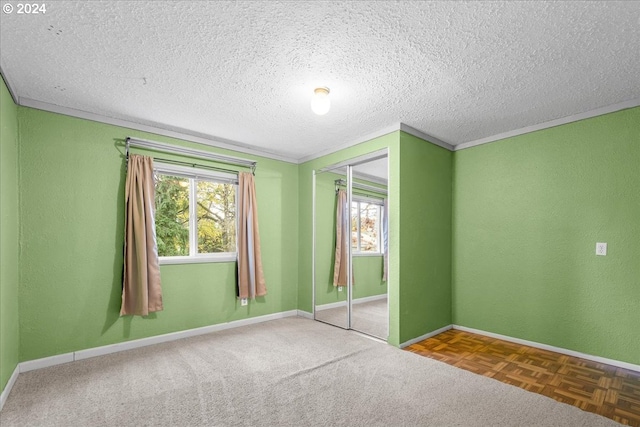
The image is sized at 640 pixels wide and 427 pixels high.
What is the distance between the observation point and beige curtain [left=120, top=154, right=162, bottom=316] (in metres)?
3.19

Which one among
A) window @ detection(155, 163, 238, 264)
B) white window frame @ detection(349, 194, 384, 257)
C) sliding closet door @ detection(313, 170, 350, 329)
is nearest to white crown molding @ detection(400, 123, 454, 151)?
white window frame @ detection(349, 194, 384, 257)

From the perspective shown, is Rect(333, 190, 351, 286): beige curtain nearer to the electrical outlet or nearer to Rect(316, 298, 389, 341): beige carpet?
Rect(316, 298, 389, 341): beige carpet

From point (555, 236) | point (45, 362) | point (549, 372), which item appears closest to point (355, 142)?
point (555, 236)

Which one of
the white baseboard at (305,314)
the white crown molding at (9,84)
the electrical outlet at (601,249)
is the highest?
the white crown molding at (9,84)

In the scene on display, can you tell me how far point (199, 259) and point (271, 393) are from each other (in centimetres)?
197

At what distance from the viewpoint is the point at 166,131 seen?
11.7 ft

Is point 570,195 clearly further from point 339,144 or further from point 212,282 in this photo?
point 212,282

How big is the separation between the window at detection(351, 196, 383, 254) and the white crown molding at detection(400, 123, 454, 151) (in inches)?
33.9

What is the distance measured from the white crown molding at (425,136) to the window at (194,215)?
7.38 ft

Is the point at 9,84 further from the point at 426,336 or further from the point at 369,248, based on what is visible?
the point at 426,336

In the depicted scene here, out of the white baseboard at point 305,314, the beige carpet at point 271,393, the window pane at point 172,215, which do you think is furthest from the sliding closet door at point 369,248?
the window pane at point 172,215

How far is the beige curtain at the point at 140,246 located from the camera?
319cm

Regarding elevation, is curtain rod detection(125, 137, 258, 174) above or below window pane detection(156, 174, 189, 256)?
above

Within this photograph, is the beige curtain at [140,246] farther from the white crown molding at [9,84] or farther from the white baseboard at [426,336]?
the white baseboard at [426,336]
